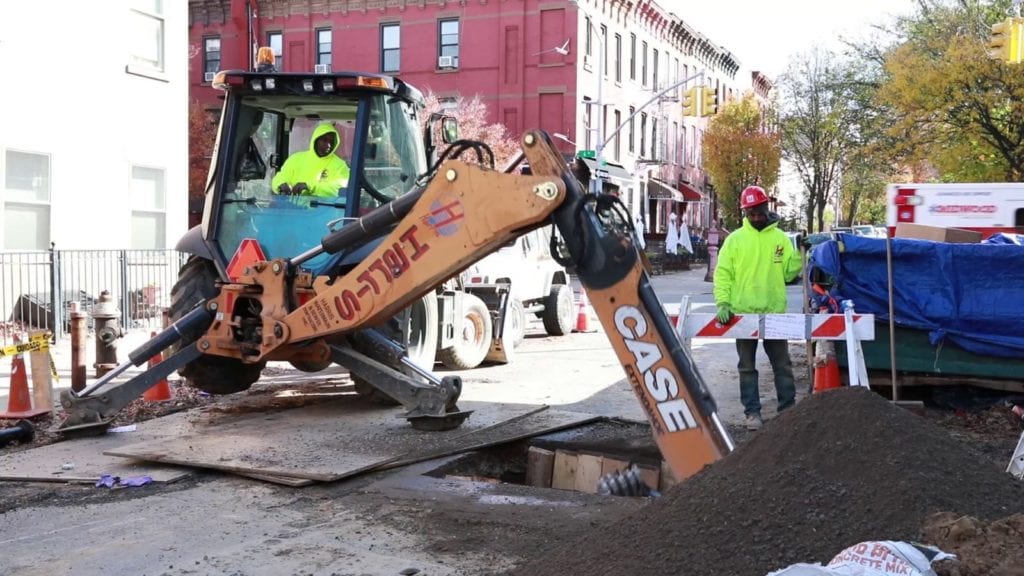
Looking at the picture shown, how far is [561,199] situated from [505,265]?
8.20 m

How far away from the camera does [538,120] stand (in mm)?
36219

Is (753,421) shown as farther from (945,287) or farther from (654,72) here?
(654,72)

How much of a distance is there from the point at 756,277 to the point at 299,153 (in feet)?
12.8

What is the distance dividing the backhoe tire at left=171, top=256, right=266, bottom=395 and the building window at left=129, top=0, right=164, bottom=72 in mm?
9259

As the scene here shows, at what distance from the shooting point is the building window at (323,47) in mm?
38469

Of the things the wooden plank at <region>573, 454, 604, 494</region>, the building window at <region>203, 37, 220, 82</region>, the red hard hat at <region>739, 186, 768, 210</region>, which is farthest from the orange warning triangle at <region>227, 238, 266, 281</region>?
the building window at <region>203, 37, 220, 82</region>

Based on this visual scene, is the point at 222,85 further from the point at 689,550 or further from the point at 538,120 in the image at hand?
the point at 538,120

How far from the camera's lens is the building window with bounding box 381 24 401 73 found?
37469 millimetres

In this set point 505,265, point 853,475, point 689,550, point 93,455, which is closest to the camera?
point 689,550

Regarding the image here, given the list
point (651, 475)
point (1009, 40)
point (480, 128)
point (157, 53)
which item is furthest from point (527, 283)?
point (480, 128)

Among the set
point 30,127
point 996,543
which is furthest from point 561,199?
point 30,127

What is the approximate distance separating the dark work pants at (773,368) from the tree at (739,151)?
38872 millimetres

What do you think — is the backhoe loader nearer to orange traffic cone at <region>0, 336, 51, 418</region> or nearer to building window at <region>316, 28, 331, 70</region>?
orange traffic cone at <region>0, 336, 51, 418</region>

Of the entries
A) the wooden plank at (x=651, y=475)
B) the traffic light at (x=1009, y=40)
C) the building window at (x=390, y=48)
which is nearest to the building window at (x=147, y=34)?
the wooden plank at (x=651, y=475)
